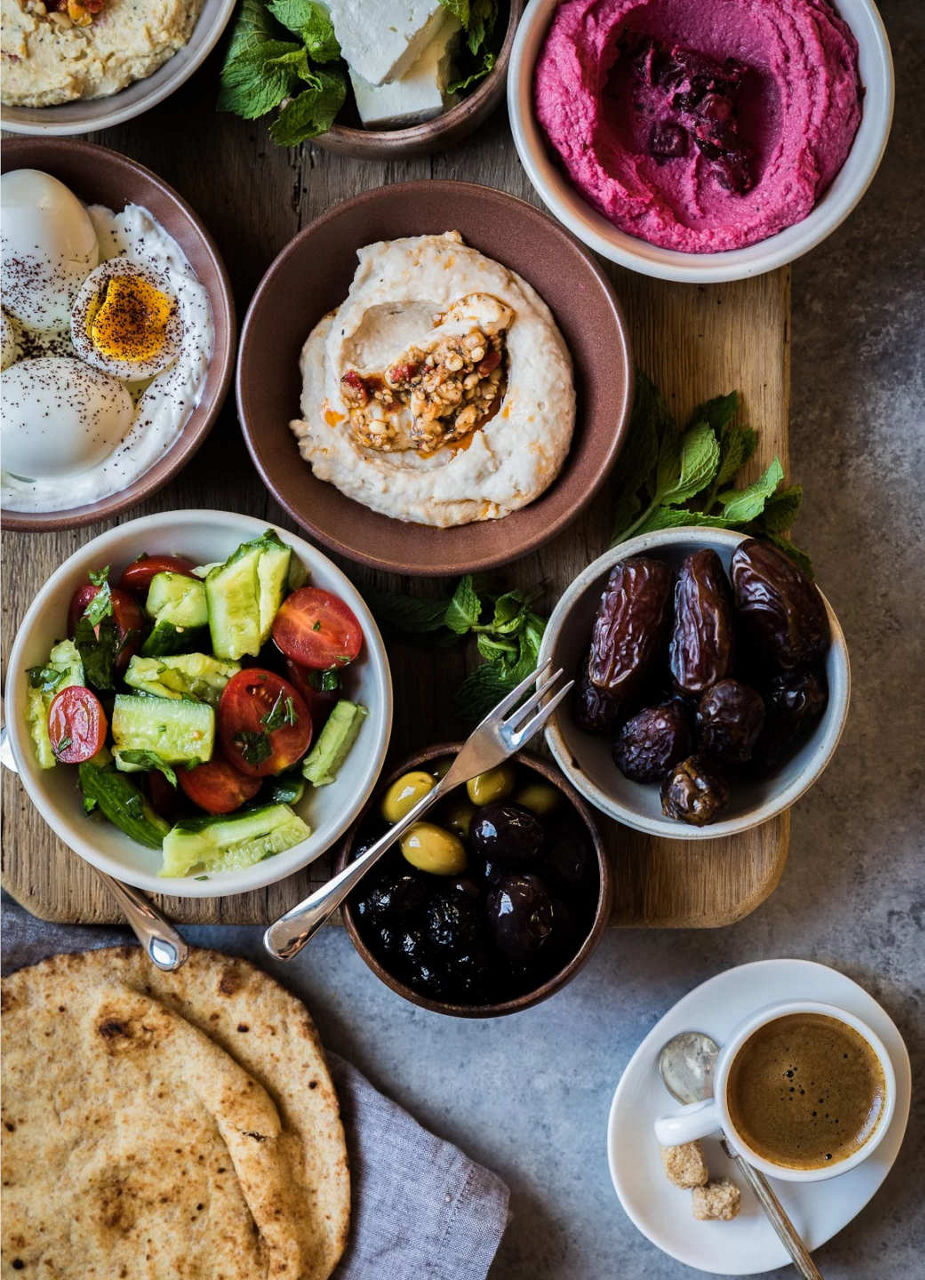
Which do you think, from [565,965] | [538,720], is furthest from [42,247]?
[565,965]

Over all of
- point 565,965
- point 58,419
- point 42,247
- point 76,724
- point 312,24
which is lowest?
point 565,965

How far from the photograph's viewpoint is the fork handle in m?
1.73

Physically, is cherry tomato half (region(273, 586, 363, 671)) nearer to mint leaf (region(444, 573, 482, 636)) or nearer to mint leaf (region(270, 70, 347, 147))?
mint leaf (region(444, 573, 482, 636))

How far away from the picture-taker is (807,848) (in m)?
2.25

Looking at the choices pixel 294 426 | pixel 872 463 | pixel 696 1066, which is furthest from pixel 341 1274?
pixel 872 463

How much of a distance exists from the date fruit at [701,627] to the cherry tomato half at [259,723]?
632 mm

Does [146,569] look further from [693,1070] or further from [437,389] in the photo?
[693,1070]

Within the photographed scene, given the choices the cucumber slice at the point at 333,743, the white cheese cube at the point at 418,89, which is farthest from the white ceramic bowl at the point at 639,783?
the white cheese cube at the point at 418,89

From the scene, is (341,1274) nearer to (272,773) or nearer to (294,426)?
(272,773)

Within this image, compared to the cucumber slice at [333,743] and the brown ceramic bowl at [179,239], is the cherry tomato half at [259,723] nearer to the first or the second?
the cucumber slice at [333,743]

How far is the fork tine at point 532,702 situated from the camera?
1.75 meters

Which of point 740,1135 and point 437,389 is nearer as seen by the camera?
point 437,389

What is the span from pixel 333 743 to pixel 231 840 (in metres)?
0.23

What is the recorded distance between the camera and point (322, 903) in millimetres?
1740
